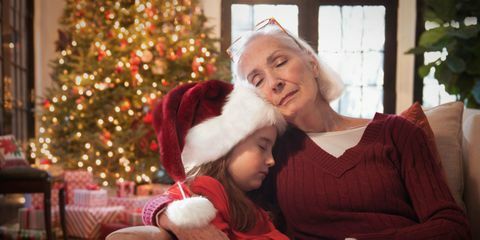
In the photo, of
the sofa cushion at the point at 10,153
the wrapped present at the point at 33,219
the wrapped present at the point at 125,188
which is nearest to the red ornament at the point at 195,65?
the wrapped present at the point at 125,188

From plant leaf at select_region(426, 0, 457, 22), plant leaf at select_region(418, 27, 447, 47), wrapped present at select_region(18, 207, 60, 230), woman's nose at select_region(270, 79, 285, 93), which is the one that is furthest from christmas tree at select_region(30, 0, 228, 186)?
woman's nose at select_region(270, 79, 285, 93)

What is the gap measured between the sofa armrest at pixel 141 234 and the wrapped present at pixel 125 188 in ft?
9.97

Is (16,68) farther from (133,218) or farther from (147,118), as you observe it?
(133,218)

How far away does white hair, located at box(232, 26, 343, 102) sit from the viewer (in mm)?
1438

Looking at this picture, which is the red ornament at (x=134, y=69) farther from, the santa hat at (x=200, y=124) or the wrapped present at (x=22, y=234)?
the santa hat at (x=200, y=124)

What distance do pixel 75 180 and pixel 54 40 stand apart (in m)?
2.01

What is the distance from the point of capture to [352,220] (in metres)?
1.31

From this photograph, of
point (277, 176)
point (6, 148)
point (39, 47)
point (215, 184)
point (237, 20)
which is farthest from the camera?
point (39, 47)

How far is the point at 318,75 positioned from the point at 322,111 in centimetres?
10

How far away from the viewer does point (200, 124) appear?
1.30 m

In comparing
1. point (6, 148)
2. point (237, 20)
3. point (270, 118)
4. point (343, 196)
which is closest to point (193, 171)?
point (270, 118)

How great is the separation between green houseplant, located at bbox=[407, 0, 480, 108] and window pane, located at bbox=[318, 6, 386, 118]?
3.80 feet

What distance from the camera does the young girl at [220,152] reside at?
4.02 feet

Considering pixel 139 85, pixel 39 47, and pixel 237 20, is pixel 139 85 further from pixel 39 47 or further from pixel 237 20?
pixel 39 47
